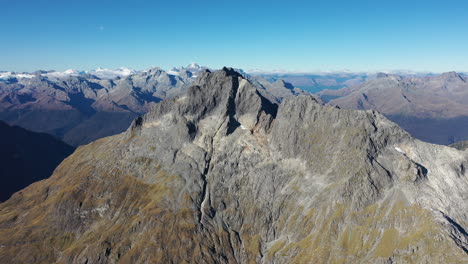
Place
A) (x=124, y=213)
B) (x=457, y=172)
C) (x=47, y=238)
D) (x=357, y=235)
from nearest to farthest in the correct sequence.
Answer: (x=357, y=235) < (x=457, y=172) < (x=47, y=238) < (x=124, y=213)

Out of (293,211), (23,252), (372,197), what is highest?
(372,197)

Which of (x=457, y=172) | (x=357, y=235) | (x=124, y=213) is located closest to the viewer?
(x=357, y=235)

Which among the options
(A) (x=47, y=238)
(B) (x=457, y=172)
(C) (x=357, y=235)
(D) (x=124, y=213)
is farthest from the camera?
(D) (x=124, y=213)

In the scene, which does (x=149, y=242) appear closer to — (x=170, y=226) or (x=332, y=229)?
(x=170, y=226)

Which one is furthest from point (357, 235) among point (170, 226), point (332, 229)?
point (170, 226)

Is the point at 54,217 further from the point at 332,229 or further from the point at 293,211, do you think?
the point at 332,229

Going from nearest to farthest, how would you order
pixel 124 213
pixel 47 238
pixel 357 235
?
pixel 357 235 < pixel 47 238 < pixel 124 213

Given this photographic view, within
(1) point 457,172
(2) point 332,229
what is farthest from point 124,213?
(1) point 457,172

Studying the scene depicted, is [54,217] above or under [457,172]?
under

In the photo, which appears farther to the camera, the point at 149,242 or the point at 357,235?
the point at 149,242
